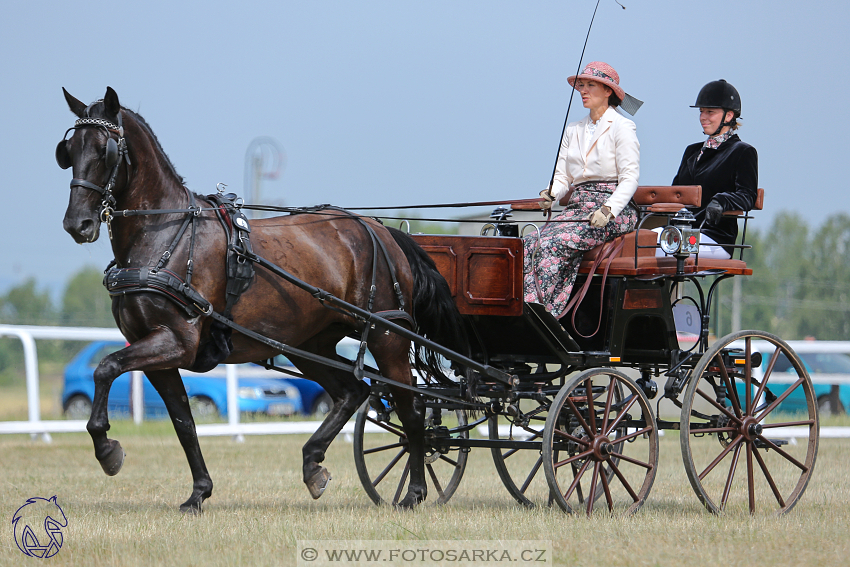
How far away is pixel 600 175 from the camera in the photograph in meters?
6.82

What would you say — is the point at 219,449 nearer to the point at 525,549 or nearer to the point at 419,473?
the point at 419,473

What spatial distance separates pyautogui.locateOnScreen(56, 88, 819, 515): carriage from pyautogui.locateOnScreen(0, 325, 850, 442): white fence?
14.8 ft

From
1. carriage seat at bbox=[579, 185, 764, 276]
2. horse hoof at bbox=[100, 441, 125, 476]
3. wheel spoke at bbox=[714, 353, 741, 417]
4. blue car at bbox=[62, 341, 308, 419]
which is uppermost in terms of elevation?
carriage seat at bbox=[579, 185, 764, 276]

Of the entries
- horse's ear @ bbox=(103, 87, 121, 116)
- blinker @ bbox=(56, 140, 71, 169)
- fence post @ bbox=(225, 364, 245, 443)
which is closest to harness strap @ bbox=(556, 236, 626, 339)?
horse's ear @ bbox=(103, 87, 121, 116)

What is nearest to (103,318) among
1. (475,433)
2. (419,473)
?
(475,433)

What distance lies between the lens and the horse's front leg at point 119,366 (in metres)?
A: 5.62

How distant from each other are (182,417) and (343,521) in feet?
4.12

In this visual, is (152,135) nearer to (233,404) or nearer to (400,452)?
(400,452)

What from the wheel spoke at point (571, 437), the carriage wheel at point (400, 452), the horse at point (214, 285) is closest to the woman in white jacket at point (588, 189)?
the horse at point (214, 285)

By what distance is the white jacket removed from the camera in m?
6.60

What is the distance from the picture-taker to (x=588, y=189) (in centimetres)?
687

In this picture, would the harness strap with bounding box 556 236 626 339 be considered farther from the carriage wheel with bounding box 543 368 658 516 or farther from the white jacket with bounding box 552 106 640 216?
the carriage wheel with bounding box 543 368 658 516

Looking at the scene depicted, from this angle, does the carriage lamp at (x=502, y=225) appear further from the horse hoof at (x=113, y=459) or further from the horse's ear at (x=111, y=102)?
the horse hoof at (x=113, y=459)

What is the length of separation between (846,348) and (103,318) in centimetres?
3816
